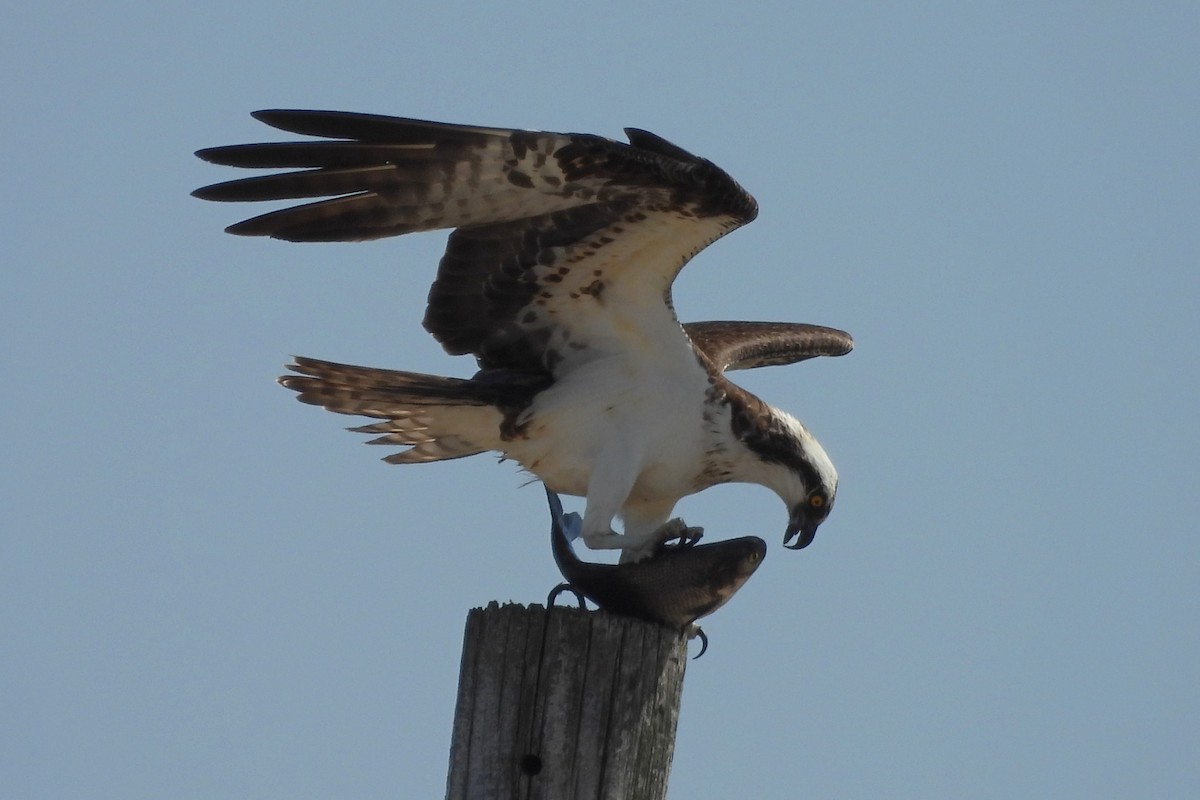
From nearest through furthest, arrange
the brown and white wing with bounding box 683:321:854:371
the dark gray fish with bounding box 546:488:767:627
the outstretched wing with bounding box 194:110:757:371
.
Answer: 1. the dark gray fish with bounding box 546:488:767:627
2. the outstretched wing with bounding box 194:110:757:371
3. the brown and white wing with bounding box 683:321:854:371

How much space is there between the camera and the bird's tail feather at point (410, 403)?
17.4ft

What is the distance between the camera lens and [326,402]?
5570 mm

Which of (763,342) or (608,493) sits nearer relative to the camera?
(608,493)

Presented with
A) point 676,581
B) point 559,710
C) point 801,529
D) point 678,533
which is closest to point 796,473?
point 801,529

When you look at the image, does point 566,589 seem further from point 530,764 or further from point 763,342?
point 763,342

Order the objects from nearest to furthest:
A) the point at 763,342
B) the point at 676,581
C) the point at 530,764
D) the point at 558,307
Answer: the point at 530,764, the point at 676,581, the point at 558,307, the point at 763,342

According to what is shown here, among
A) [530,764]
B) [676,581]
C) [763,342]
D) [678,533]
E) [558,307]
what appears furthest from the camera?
[763,342]

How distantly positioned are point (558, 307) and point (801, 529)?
1187 millimetres

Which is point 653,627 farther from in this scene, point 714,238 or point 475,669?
point 714,238

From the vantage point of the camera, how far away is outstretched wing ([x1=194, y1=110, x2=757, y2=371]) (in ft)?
15.5

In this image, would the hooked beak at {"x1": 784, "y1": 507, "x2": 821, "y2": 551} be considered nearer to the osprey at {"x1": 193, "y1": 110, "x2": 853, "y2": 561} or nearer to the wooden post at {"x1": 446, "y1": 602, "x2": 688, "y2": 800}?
the osprey at {"x1": 193, "y1": 110, "x2": 853, "y2": 561}

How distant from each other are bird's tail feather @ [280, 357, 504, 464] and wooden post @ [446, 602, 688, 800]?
1.64 m

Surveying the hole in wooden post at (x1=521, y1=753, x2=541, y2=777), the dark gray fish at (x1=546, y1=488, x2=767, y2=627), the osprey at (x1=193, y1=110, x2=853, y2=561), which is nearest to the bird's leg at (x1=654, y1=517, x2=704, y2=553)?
the osprey at (x1=193, y1=110, x2=853, y2=561)

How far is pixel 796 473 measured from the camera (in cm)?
547
